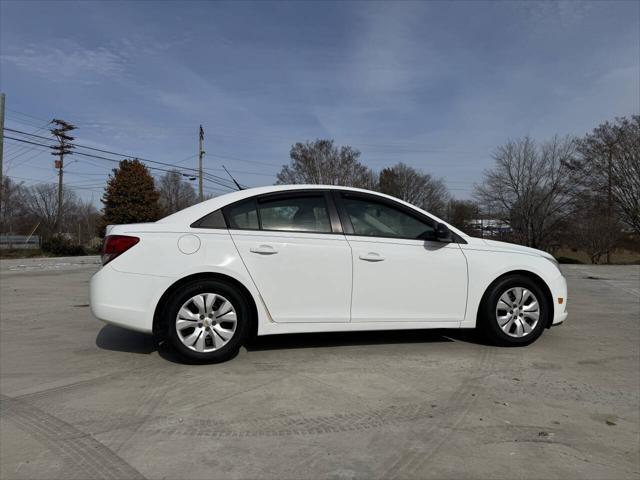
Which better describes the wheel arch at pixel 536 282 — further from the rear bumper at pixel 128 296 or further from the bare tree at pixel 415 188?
the bare tree at pixel 415 188

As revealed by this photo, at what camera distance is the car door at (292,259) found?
4242 mm

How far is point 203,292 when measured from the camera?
4.10m

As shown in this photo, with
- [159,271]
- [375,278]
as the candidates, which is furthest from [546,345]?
[159,271]

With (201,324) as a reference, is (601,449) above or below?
below

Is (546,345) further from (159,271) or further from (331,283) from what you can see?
(159,271)

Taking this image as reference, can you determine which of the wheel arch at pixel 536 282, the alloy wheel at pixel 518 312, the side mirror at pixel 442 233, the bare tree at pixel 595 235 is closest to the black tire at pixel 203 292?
the side mirror at pixel 442 233

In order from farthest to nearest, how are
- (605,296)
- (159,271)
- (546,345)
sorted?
(605,296) → (546,345) → (159,271)

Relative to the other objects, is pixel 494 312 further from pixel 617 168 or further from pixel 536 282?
pixel 617 168

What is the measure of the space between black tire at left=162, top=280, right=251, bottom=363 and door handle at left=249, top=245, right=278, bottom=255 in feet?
1.24

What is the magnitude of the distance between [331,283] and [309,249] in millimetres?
371

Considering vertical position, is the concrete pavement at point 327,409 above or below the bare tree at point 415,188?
below

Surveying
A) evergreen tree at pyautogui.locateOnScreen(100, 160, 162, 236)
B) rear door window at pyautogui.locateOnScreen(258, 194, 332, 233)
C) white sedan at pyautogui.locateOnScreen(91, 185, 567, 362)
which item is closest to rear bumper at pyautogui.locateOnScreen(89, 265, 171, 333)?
white sedan at pyautogui.locateOnScreen(91, 185, 567, 362)

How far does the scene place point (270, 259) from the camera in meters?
4.25

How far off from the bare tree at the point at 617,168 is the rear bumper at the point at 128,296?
1402 inches
